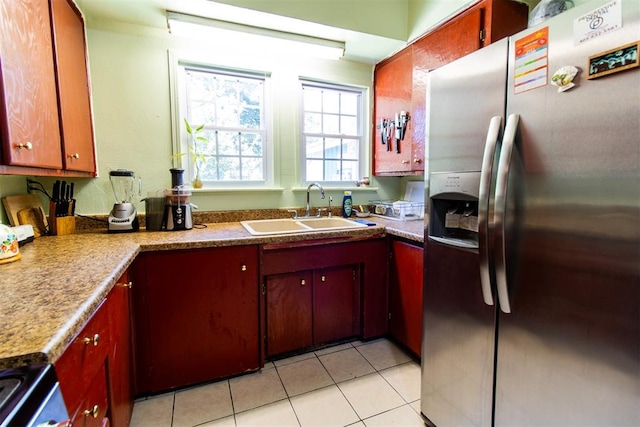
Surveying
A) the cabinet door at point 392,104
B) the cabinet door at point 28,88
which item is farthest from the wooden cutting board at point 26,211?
the cabinet door at point 392,104

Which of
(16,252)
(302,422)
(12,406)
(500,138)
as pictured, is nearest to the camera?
(12,406)

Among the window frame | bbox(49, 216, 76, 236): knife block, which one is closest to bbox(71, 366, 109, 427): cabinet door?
bbox(49, 216, 76, 236): knife block

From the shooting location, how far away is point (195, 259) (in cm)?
163

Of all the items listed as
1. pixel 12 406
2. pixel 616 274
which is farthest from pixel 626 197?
→ pixel 12 406

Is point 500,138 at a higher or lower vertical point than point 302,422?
higher

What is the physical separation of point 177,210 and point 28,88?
91 centimetres

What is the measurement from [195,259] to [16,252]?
2.29 feet

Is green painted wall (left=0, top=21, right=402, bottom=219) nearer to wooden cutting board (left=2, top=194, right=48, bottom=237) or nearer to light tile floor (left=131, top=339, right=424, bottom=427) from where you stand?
wooden cutting board (left=2, top=194, right=48, bottom=237)

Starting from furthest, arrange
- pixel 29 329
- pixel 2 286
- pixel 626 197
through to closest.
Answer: pixel 2 286, pixel 626 197, pixel 29 329

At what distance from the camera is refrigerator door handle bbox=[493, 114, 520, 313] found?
38.8 inches

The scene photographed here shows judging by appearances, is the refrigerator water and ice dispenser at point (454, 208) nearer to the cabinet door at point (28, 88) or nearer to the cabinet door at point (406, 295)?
the cabinet door at point (406, 295)

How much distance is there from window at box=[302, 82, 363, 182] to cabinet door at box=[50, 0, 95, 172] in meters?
1.48

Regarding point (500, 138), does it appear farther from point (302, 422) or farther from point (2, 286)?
point (2, 286)

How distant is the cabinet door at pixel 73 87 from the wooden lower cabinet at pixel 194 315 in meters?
0.69
